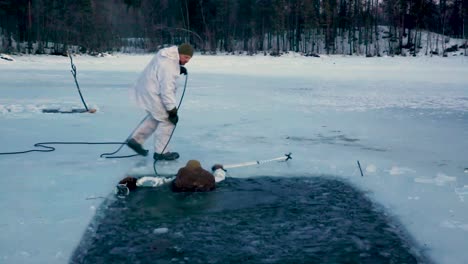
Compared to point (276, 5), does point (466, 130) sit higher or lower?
lower

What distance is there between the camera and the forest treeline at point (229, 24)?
53.4m

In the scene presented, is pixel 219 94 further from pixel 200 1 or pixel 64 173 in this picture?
pixel 200 1

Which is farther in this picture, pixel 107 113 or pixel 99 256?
pixel 107 113

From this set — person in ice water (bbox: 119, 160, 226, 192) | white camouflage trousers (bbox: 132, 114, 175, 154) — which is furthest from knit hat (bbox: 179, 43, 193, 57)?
person in ice water (bbox: 119, 160, 226, 192)

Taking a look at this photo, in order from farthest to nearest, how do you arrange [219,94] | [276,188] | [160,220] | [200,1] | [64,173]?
[200,1]
[219,94]
[64,173]
[276,188]
[160,220]

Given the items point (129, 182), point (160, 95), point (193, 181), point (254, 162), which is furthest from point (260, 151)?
point (129, 182)

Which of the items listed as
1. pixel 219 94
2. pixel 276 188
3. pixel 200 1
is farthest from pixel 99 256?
pixel 200 1

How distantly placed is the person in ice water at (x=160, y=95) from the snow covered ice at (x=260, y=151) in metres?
0.39

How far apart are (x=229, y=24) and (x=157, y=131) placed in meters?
57.4

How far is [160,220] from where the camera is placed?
412 centimetres

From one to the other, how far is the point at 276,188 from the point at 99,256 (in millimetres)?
2132

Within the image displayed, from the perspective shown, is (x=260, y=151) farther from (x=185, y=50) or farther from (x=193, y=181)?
(x=193, y=181)

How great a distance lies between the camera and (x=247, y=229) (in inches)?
155

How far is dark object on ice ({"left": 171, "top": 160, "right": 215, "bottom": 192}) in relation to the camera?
194 inches
